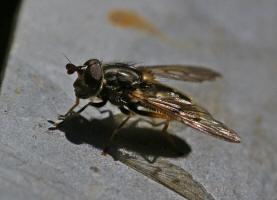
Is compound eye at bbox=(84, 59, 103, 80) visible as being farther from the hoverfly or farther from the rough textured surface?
the rough textured surface

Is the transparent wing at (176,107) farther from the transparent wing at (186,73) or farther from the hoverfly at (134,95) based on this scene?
the transparent wing at (186,73)

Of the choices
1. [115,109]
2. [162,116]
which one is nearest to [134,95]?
[162,116]

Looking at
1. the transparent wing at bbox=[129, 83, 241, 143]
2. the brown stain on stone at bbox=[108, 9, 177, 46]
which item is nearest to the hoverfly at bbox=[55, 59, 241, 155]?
the transparent wing at bbox=[129, 83, 241, 143]

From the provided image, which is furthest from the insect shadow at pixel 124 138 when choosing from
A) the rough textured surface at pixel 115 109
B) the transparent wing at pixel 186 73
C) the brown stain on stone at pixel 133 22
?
the brown stain on stone at pixel 133 22

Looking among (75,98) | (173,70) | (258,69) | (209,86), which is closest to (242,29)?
(258,69)

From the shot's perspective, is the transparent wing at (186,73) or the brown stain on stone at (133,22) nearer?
the transparent wing at (186,73)

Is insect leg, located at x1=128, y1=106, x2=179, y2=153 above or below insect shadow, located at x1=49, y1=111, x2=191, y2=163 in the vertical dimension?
above

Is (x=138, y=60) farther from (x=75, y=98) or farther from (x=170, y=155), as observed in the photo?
(x=170, y=155)
